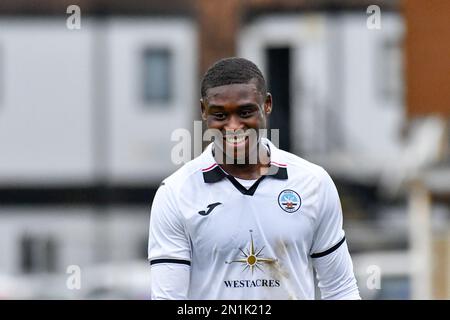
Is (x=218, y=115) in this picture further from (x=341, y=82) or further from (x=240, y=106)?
(x=341, y=82)

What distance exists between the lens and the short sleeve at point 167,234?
5.69 metres

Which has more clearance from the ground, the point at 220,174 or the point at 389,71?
the point at 220,174

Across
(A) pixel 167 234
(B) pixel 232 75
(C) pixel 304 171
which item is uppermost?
(B) pixel 232 75

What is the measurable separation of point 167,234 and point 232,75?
678 millimetres

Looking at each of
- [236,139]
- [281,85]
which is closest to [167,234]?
[236,139]

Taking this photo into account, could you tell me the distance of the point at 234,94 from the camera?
561 cm

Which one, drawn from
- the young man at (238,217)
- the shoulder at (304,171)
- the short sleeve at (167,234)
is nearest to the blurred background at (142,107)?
the shoulder at (304,171)

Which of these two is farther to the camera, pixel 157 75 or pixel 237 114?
pixel 157 75

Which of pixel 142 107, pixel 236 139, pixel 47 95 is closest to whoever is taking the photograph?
pixel 236 139

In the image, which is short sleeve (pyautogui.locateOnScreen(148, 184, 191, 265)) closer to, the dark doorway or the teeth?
the teeth

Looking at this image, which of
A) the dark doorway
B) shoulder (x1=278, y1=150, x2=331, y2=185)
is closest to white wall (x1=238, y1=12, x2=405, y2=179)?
the dark doorway

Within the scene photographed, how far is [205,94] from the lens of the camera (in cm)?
568

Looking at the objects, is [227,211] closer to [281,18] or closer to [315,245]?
[315,245]

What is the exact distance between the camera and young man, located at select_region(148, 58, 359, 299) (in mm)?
5641
